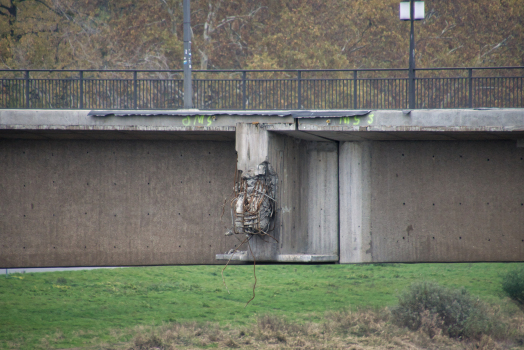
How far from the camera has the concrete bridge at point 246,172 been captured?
11.8m

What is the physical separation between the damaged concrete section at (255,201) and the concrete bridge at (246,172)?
0.15 m

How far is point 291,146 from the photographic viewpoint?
41.1ft

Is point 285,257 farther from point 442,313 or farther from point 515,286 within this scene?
point 515,286

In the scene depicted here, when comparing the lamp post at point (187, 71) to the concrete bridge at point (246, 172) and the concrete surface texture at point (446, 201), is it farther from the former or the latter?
the concrete surface texture at point (446, 201)

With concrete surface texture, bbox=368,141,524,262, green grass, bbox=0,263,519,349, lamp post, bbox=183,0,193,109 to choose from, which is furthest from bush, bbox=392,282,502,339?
lamp post, bbox=183,0,193,109

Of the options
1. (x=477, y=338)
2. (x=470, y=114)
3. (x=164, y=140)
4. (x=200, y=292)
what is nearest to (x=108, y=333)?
(x=200, y=292)

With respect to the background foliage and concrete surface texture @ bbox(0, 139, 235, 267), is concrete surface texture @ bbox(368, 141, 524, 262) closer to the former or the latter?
concrete surface texture @ bbox(0, 139, 235, 267)

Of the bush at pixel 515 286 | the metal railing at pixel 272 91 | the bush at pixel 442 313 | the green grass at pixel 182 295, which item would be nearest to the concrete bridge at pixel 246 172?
the metal railing at pixel 272 91

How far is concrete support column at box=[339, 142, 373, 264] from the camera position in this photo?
12828 mm

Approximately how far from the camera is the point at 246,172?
37.7 feet

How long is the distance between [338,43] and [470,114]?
30109mm

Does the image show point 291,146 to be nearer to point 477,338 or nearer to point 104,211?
point 104,211

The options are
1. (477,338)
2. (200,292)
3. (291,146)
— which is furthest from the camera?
(200,292)

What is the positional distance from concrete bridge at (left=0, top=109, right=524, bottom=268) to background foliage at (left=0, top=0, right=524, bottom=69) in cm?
2596
